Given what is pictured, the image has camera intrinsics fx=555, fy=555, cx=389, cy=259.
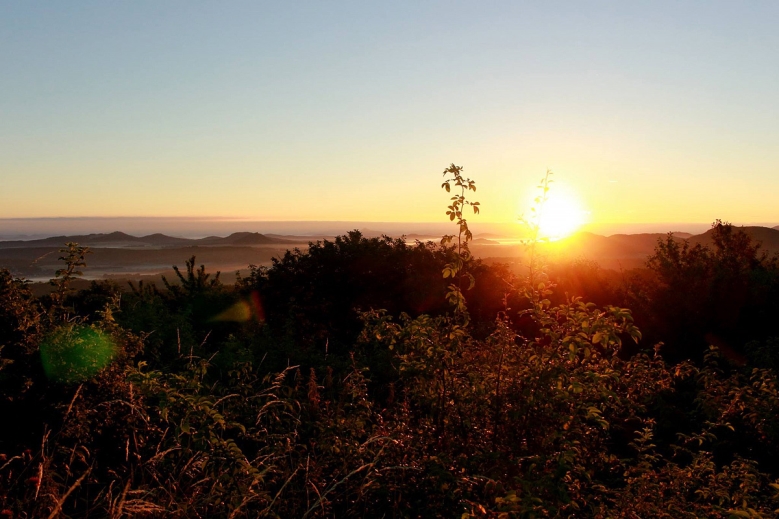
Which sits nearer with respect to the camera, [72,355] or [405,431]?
[405,431]

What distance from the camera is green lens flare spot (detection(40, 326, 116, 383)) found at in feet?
15.6

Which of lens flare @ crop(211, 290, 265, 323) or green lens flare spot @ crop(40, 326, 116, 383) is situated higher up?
green lens flare spot @ crop(40, 326, 116, 383)

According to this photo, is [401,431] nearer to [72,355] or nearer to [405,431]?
[405,431]

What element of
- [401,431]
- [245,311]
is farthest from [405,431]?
[245,311]

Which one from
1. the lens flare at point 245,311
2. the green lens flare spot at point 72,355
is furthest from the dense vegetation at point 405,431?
the lens flare at point 245,311

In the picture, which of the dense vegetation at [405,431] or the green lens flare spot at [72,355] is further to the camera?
the green lens flare spot at [72,355]

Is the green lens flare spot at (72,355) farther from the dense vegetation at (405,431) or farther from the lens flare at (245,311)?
the lens flare at (245,311)

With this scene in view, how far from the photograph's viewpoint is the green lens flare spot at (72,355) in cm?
476

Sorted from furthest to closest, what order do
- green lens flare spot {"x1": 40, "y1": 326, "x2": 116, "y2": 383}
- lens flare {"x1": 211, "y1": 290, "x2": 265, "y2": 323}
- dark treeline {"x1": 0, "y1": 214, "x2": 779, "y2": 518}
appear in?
lens flare {"x1": 211, "y1": 290, "x2": 265, "y2": 323}
green lens flare spot {"x1": 40, "y1": 326, "x2": 116, "y2": 383}
dark treeline {"x1": 0, "y1": 214, "x2": 779, "y2": 518}

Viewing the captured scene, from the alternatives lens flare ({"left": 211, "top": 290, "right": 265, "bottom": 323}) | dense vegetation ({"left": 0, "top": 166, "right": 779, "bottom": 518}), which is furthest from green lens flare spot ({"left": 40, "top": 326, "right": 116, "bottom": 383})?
lens flare ({"left": 211, "top": 290, "right": 265, "bottom": 323})

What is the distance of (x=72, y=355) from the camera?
4.84 m

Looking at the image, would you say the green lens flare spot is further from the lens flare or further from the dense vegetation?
the lens flare

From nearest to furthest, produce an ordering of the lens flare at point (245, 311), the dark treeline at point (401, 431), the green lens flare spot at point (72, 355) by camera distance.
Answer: the dark treeline at point (401, 431) → the green lens flare spot at point (72, 355) → the lens flare at point (245, 311)

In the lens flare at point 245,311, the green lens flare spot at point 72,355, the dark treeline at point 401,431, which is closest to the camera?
the dark treeline at point 401,431
